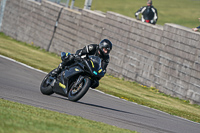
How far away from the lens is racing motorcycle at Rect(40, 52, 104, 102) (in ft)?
31.9

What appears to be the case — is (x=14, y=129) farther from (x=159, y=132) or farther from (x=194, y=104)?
(x=194, y=104)

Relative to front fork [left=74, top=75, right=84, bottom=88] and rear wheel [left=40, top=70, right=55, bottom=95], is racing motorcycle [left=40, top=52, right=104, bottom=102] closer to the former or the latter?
front fork [left=74, top=75, right=84, bottom=88]

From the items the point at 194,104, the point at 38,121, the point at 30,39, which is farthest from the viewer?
the point at 30,39

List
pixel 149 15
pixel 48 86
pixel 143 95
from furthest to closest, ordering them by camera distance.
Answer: pixel 149 15
pixel 143 95
pixel 48 86

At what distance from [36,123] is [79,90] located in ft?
13.3

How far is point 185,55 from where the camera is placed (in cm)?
1638

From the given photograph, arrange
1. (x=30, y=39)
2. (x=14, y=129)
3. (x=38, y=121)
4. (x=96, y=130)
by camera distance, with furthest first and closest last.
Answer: (x=30, y=39) → (x=96, y=130) → (x=38, y=121) → (x=14, y=129)

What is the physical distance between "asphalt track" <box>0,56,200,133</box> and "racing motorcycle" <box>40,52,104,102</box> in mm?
249

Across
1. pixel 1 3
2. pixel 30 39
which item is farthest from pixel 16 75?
pixel 1 3

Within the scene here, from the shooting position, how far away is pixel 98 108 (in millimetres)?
10320

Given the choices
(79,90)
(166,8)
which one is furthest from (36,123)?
(166,8)

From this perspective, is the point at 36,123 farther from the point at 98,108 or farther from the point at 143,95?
the point at 143,95

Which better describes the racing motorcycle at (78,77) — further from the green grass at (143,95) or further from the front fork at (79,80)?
the green grass at (143,95)

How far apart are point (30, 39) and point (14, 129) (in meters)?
21.0
